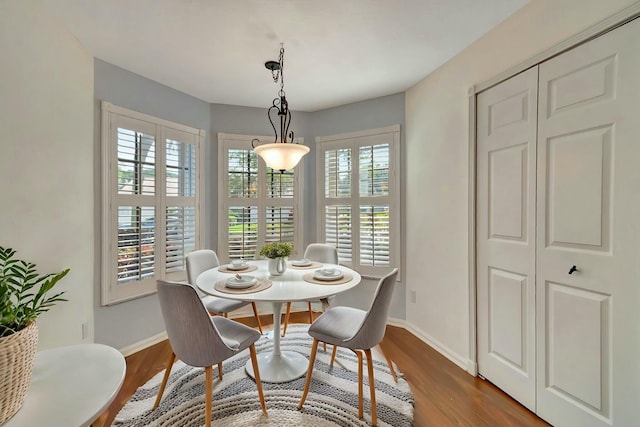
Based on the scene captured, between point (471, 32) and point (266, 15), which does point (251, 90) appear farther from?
point (471, 32)

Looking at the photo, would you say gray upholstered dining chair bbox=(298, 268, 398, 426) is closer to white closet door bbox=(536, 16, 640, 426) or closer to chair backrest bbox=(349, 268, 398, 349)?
chair backrest bbox=(349, 268, 398, 349)

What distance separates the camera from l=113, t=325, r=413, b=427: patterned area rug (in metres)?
1.68

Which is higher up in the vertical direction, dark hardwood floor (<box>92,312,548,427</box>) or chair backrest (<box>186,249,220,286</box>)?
chair backrest (<box>186,249,220,286</box>)

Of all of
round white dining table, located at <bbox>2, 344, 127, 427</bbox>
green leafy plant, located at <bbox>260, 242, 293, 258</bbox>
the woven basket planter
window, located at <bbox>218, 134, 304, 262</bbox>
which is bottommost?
round white dining table, located at <bbox>2, 344, 127, 427</bbox>

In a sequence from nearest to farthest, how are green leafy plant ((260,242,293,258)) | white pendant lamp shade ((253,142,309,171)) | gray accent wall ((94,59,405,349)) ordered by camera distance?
white pendant lamp shade ((253,142,309,171)), green leafy plant ((260,242,293,258)), gray accent wall ((94,59,405,349))

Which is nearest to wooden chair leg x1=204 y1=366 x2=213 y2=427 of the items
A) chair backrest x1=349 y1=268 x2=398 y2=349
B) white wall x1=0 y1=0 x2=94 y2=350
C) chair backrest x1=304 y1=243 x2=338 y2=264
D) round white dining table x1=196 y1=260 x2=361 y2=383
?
round white dining table x1=196 y1=260 x2=361 y2=383

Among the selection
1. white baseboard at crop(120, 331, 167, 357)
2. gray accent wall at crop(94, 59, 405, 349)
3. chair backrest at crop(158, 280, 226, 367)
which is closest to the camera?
chair backrest at crop(158, 280, 226, 367)

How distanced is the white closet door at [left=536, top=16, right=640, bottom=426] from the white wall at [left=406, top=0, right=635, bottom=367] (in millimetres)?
277

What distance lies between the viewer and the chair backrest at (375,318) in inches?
65.2

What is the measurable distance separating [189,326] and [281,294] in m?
0.52

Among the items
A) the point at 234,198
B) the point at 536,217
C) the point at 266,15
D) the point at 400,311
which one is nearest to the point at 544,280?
the point at 536,217

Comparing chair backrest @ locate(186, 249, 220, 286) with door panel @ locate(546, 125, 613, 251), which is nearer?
door panel @ locate(546, 125, 613, 251)

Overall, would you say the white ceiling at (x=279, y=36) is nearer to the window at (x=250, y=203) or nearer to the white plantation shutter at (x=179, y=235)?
the window at (x=250, y=203)

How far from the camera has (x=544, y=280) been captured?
1704 mm
